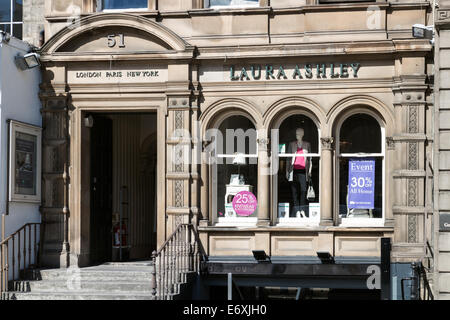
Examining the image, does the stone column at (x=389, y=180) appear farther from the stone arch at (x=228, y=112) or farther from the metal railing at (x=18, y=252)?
→ the metal railing at (x=18, y=252)

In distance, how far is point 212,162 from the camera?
19406 millimetres

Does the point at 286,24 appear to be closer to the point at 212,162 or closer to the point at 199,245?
the point at 212,162

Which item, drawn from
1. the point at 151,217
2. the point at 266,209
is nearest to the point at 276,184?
the point at 266,209

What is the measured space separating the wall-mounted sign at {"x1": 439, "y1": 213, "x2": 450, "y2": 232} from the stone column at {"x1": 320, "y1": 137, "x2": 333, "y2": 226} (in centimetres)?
243

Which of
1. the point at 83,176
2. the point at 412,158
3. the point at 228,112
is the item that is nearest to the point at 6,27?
the point at 83,176

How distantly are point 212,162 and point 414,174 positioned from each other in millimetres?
3800

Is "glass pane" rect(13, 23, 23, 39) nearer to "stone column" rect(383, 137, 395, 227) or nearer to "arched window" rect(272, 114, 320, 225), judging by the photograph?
"arched window" rect(272, 114, 320, 225)

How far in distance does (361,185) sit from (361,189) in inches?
2.9

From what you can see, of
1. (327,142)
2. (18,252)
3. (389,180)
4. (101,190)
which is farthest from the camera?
(101,190)

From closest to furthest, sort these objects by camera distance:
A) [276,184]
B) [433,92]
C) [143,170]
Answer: [433,92] < [276,184] < [143,170]

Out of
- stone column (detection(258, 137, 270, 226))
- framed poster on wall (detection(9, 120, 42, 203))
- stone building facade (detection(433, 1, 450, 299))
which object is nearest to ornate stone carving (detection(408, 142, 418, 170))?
stone building facade (detection(433, 1, 450, 299))

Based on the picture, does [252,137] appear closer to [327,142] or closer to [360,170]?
[327,142]

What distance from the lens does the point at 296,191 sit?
19250 mm

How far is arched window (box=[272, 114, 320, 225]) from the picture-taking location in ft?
63.0
